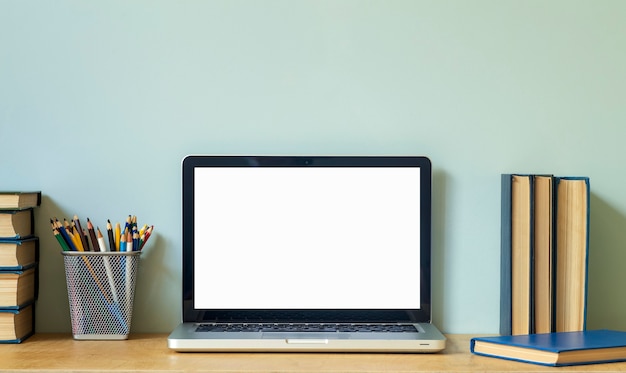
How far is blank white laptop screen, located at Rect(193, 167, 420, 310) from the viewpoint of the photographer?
137cm

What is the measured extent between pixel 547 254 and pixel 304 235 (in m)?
0.44

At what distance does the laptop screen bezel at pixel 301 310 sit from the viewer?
1.36 m

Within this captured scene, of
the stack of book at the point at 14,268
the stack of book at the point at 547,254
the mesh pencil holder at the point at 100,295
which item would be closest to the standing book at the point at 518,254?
the stack of book at the point at 547,254

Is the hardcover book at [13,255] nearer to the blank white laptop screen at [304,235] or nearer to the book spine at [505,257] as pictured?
the blank white laptop screen at [304,235]

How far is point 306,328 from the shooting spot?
132 cm

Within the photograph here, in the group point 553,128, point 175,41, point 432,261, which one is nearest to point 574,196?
point 553,128

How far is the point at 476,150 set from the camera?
4.70 ft

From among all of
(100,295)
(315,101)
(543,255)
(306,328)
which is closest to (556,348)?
(543,255)

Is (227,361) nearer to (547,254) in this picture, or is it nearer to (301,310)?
(301,310)

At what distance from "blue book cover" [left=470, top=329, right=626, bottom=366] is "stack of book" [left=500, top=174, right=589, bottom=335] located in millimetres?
72

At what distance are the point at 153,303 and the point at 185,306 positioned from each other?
0.10 metres

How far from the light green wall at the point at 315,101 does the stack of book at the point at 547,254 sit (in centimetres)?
9

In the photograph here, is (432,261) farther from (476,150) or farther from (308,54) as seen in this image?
(308,54)

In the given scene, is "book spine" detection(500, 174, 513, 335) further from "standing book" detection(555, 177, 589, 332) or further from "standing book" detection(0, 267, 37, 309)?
"standing book" detection(0, 267, 37, 309)
